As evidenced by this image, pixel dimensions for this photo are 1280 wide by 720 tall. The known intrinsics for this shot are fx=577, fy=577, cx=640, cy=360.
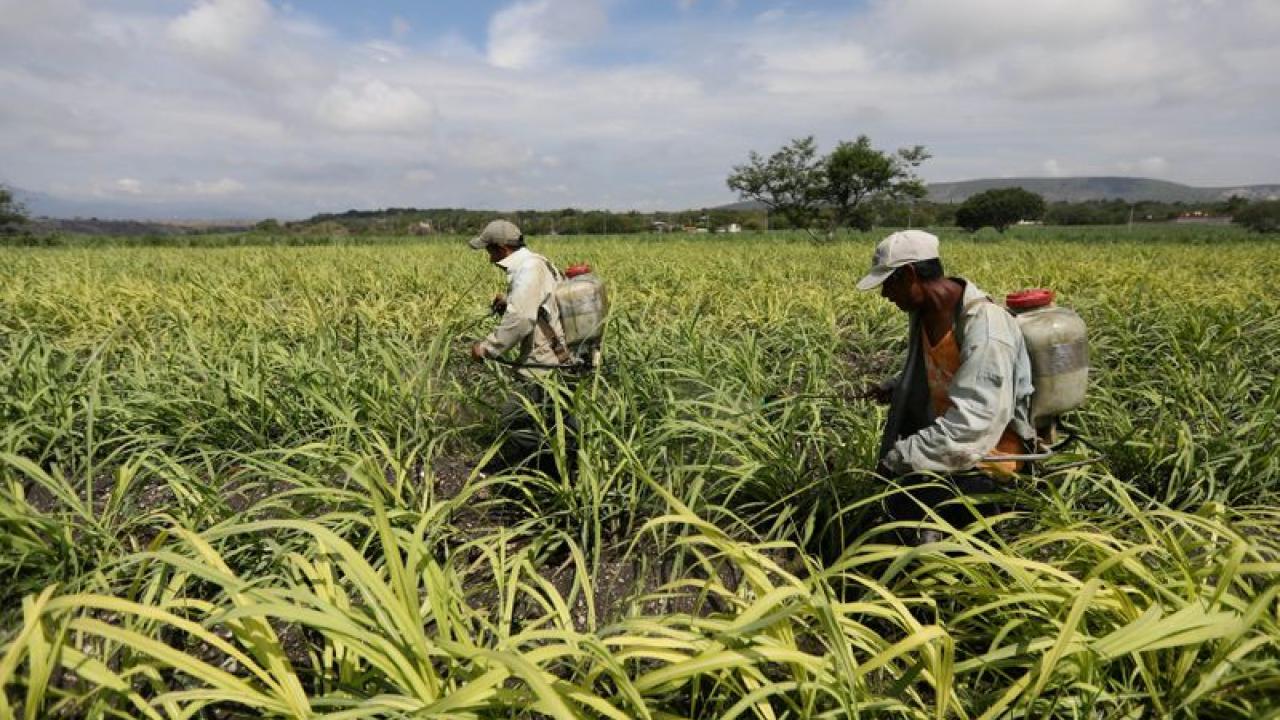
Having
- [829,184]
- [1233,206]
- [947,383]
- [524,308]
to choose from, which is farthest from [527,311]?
[1233,206]

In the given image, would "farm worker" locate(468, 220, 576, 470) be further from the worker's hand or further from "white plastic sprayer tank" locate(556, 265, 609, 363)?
the worker's hand

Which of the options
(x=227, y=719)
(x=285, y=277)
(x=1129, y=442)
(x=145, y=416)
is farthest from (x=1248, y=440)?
(x=285, y=277)

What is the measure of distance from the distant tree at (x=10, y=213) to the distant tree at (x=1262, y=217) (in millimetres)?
81627

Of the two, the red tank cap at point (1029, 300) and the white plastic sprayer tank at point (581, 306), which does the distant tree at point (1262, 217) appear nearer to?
the red tank cap at point (1029, 300)

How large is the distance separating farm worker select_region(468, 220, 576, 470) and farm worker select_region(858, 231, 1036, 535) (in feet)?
5.08

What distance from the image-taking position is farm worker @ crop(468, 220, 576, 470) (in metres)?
2.89

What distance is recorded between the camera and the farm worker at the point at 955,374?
5.53 feet

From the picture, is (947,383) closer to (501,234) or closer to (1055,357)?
(1055,357)

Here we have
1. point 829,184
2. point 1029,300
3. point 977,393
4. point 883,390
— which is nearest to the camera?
point 977,393

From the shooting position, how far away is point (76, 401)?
2.72 metres

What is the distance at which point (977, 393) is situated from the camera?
5.54ft

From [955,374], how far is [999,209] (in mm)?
61235

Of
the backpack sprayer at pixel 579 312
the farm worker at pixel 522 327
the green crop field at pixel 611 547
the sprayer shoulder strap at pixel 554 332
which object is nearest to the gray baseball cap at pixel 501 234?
the farm worker at pixel 522 327

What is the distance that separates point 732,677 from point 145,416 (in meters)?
2.70
